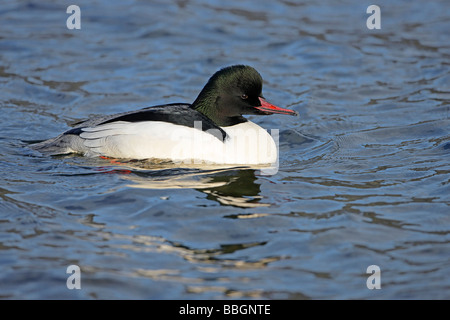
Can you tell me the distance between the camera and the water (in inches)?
224

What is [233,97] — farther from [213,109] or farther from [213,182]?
[213,182]

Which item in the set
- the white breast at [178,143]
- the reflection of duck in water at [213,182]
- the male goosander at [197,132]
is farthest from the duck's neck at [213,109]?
the reflection of duck in water at [213,182]

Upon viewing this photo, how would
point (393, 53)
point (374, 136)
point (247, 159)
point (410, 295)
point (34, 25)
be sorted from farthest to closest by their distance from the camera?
point (34, 25) < point (393, 53) < point (374, 136) < point (247, 159) < point (410, 295)

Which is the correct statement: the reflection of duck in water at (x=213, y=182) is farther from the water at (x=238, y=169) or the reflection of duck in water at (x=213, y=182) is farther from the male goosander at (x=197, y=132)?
the male goosander at (x=197, y=132)

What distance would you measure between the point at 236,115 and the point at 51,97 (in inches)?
152

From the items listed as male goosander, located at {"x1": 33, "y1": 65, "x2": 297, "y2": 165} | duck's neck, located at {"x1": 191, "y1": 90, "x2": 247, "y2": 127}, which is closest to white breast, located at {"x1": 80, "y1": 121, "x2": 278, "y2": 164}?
male goosander, located at {"x1": 33, "y1": 65, "x2": 297, "y2": 165}

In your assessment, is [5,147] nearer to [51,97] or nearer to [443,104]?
[51,97]

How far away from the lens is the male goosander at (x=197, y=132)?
789 centimetres

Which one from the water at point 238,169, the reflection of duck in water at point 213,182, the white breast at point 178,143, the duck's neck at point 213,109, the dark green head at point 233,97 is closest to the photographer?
the water at point 238,169

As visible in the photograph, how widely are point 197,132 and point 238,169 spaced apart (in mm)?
660

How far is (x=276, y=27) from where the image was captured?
1371 centimetres

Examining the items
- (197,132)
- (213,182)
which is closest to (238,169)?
(213,182)

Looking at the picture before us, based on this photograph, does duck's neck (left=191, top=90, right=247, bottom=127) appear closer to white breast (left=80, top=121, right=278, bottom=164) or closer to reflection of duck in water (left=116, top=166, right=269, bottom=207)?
white breast (left=80, top=121, right=278, bottom=164)

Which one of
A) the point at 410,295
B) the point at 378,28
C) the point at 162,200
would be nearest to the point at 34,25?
the point at 378,28
